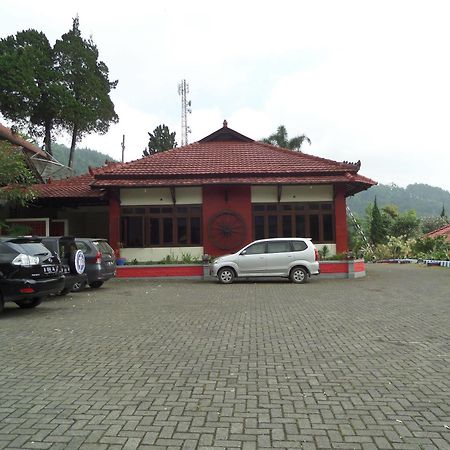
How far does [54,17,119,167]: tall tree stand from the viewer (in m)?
36.9

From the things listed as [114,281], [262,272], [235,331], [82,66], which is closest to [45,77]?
[82,66]

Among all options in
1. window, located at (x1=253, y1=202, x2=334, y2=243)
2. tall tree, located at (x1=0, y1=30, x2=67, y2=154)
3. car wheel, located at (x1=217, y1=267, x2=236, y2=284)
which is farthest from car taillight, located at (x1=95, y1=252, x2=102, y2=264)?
tall tree, located at (x1=0, y1=30, x2=67, y2=154)

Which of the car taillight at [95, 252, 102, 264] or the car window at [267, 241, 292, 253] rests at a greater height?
the car window at [267, 241, 292, 253]

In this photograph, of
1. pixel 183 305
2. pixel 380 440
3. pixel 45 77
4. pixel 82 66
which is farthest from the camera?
pixel 82 66

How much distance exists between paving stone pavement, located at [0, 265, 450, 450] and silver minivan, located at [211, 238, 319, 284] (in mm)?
6000

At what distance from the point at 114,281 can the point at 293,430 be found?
50.0ft

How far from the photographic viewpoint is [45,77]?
35.4m

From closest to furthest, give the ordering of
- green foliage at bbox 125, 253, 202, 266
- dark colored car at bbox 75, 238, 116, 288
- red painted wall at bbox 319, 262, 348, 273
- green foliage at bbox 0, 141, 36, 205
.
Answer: dark colored car at bbox 75, 238, 116, 288 < green foliage at bbox 0, 141, 36, 205 < red painted wall at bbox 319, 262, 348, 273 < green foliage at bbox 125, 253, 202, 266

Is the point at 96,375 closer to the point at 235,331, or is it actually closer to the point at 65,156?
the point at 235,331

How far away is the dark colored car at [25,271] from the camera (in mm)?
9227

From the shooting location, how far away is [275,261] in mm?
16234

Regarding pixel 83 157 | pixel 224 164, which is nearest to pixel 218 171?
pixel 224 164

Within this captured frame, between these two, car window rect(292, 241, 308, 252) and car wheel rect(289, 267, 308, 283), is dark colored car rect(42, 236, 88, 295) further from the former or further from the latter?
car window rect(292, 241, 308, 252)

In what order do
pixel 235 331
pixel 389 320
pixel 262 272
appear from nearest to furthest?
1. pixel 235 331
2. pixel 389 320
3. pixel 262 272
